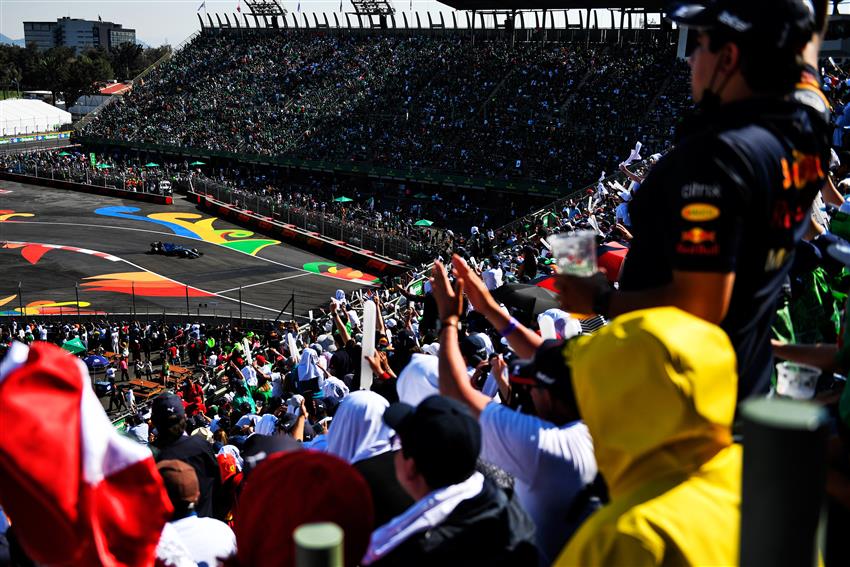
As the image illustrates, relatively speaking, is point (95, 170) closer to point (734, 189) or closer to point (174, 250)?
point (174, 250)

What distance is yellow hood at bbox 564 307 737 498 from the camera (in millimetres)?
1574

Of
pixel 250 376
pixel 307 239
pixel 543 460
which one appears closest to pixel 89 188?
pixel 307 239

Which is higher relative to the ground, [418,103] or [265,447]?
[418,103]

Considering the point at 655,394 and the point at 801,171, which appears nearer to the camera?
the point at 655,394

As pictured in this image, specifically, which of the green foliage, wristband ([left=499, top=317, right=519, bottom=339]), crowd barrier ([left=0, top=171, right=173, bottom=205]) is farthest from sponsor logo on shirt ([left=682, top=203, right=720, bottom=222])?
the green foliage

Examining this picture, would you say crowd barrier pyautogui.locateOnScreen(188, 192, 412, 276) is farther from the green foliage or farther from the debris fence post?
the green foliage

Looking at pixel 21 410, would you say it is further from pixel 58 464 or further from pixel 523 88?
pixel 523 88

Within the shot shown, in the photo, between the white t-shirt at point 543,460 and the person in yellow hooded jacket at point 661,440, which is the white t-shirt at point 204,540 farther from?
the person in yellow hooded jacket at point 661,440

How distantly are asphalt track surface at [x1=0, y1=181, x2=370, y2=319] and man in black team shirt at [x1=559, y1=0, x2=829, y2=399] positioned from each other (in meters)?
27.2

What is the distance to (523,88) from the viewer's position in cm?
4825

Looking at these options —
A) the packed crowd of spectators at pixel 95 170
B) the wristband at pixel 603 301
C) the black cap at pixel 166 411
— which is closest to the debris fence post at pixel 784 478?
the wristband at pixel 603 301

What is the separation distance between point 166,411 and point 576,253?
3.01 metres

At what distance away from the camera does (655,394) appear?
158 centimetres

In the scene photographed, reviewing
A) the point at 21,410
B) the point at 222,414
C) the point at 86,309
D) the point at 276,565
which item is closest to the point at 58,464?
the point at 21,410
